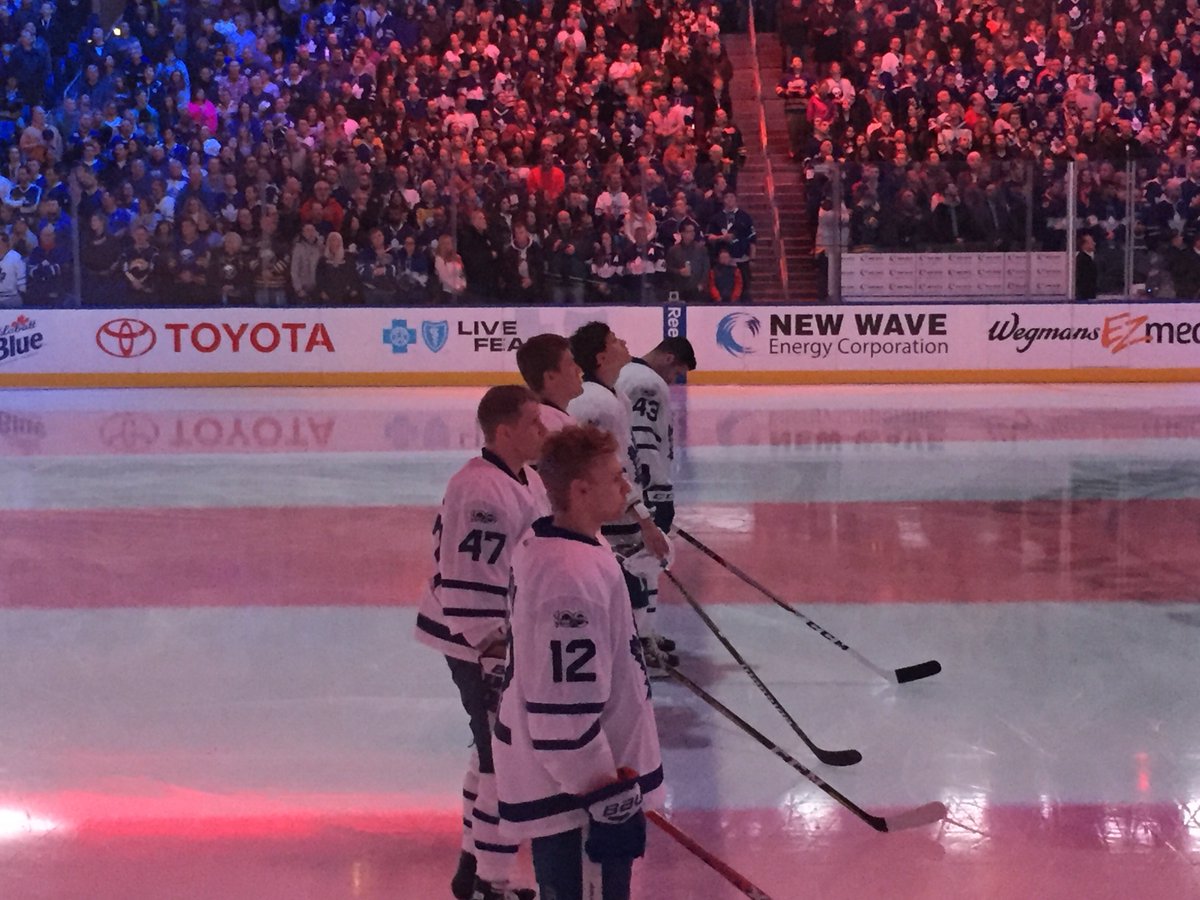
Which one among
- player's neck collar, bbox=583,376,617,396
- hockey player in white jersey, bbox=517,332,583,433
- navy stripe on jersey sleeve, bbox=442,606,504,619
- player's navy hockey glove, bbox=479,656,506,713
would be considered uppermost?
hockey player in white jersey, bbox=517,332,583,433

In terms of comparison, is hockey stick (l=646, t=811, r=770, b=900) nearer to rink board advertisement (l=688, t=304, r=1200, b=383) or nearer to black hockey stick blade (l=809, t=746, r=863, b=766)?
black hockey stick blade (l=809, t=746, r=863, b=766)

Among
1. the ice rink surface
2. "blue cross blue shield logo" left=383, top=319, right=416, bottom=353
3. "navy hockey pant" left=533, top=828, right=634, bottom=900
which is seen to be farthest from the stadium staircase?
"navy hockey pant" left=533, top=828, right=634, bottom=900

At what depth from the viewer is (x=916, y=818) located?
4.68 m

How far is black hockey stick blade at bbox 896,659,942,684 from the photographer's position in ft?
21.0

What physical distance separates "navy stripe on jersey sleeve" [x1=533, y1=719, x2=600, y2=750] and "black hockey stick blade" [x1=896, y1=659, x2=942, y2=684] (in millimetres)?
3730

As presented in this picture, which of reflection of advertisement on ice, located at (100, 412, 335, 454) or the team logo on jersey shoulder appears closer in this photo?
the team logo on jersey shoulder

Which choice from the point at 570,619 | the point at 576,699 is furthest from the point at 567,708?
the point at 570,619

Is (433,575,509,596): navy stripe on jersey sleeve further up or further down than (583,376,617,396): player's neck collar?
further down

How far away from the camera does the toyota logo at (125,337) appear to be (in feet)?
60.6

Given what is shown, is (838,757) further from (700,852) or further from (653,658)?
(700,852)

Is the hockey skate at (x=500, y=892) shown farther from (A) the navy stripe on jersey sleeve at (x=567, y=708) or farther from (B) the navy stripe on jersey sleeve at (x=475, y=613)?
(A) the navy stripe on jersey sleeve at (x=567, y=708)

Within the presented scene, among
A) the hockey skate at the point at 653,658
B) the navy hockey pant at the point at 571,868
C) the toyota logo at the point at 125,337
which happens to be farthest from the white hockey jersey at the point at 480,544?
the toyota logo at the point at 125,337

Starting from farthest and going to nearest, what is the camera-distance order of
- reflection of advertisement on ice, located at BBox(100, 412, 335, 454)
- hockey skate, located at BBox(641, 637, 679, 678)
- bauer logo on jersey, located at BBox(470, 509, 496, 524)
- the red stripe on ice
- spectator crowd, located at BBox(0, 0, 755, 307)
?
spectator crowd, located at BBox(0, 0, 755, 307) → reflection of advertisement on ice, located at BBox(100, 412, 335, 454) → the red stripe on ice → hockey skate, located at BBox(641, 637, 679, 678) → bauer logo on jersey, located at BBox(470, 509, 496, 524)

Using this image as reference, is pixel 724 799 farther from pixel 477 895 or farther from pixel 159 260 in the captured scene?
Result: pixel 159 260
